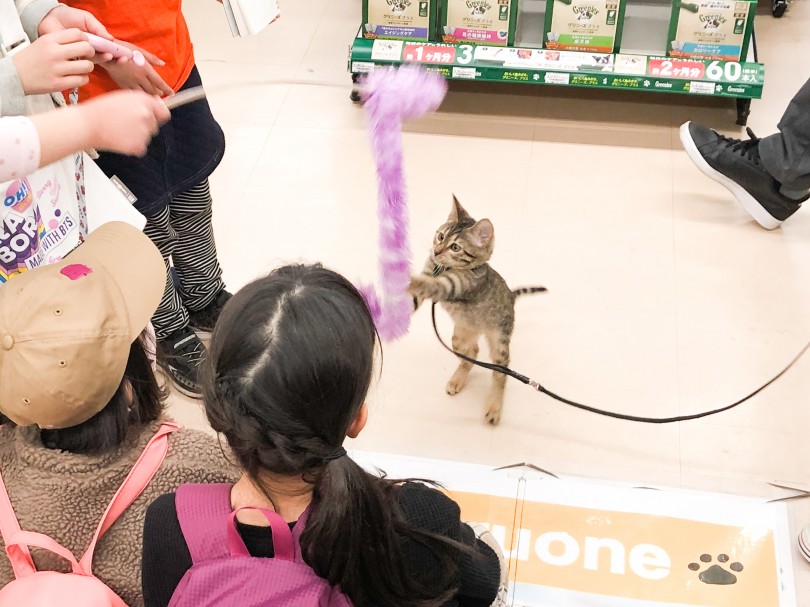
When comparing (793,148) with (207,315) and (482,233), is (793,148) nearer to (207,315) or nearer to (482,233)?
(482,233)

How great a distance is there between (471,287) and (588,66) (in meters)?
1.49

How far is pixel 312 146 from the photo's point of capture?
3.26 meters

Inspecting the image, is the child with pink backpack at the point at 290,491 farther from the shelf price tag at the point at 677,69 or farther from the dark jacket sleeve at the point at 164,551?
the shelf price tag at the point at 677,69

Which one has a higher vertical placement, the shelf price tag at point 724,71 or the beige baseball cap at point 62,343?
the beige baseball cap at point 62,343

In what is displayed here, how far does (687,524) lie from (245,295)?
1386 millimetres

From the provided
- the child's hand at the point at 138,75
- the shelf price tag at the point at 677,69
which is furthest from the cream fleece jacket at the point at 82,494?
the shelf price tag at the point at 677,69

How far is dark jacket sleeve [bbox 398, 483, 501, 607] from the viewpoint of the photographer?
112cm

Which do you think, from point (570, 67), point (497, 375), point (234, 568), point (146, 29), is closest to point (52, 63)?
point (146, 29)

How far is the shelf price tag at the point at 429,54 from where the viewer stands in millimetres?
3217

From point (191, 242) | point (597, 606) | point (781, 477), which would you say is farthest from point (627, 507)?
point (191, 242)

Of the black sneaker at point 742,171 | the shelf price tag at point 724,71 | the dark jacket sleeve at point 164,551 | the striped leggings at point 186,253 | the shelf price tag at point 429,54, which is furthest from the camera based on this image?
the shelf price tag at point 429,54

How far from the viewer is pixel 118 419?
1.26 m

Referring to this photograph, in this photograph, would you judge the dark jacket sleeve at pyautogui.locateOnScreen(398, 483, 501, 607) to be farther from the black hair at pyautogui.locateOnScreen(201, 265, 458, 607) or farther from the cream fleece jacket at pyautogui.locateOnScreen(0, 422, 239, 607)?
the cream fleece jacket at pyautogui.locateOnScreen(0, 422, 239, 607)

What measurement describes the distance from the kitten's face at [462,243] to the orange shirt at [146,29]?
27.8 inches
